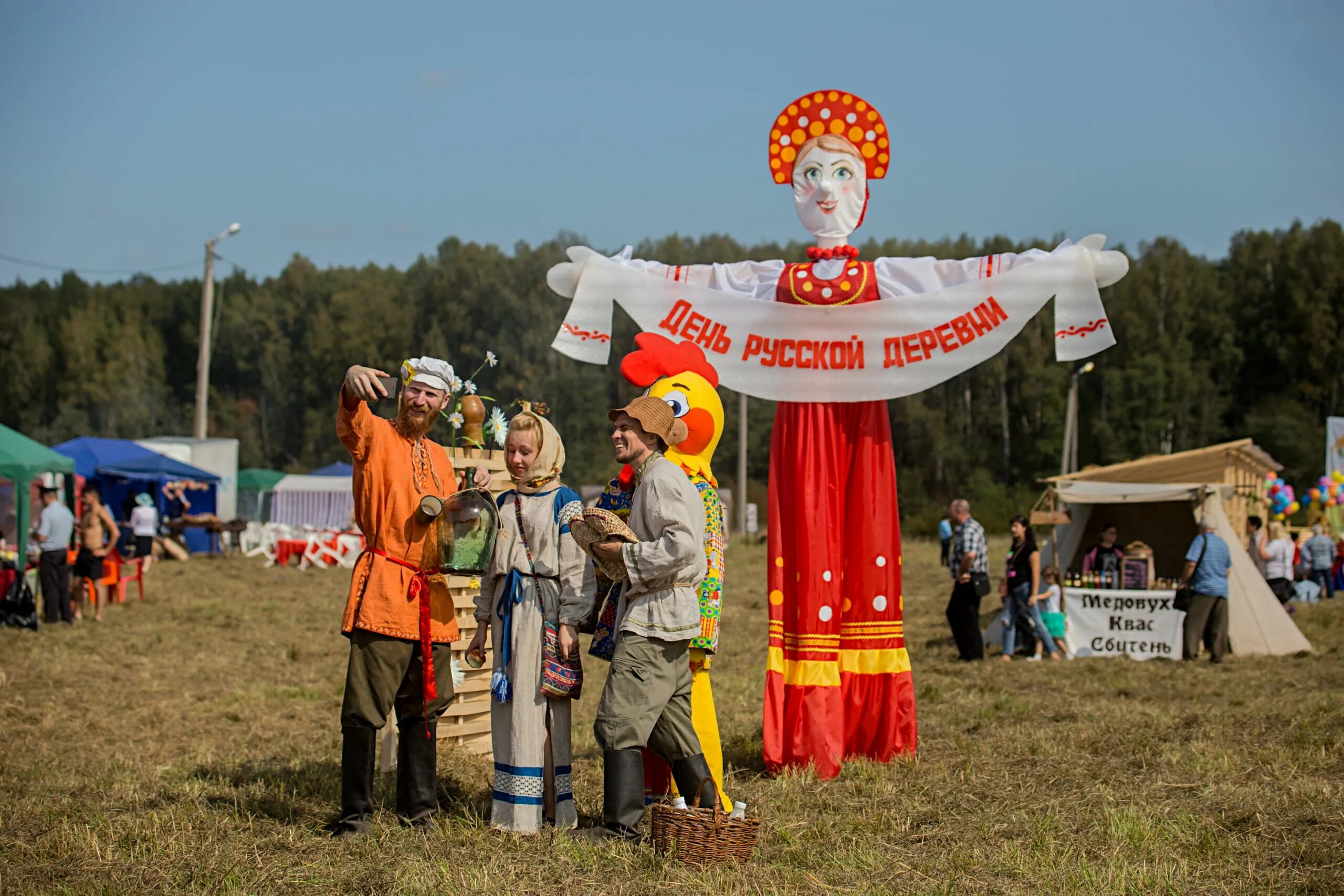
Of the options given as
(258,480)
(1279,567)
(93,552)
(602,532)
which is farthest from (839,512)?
(258,480)

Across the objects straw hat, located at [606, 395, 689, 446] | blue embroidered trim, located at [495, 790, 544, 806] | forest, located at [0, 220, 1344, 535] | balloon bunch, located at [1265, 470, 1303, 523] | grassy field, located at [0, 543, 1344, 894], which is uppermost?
forest, located at [0, 220, 1344, 535]

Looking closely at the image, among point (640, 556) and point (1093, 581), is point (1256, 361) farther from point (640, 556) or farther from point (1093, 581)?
point (640, 556)

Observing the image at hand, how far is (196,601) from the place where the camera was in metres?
15.9

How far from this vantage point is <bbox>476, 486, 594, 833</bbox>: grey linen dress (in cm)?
486

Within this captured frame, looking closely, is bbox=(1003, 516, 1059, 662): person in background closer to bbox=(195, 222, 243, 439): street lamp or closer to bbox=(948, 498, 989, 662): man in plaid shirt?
bbox=(948, 498, 989, 662): man in plaid shirt

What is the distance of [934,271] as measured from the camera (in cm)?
629

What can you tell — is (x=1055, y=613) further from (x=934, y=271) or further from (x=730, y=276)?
(x=730, y=276)

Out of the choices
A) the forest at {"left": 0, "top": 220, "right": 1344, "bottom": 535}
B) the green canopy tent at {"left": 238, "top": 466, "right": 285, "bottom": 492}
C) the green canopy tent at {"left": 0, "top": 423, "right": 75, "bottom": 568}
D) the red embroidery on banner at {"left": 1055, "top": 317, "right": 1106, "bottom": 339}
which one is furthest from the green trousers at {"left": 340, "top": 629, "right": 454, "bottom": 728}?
the forest at {"left": 0, "top": 220, "right": 1344, "bottom": 535}

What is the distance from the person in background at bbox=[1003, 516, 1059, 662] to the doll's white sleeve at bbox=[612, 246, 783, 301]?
6.11 metres

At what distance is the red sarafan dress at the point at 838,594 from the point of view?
236 inches

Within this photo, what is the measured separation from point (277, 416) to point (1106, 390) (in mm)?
36074

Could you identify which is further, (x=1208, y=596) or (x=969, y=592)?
(x=969, y=592)

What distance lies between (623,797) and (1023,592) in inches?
314

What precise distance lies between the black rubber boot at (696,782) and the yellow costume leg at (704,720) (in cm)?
29
